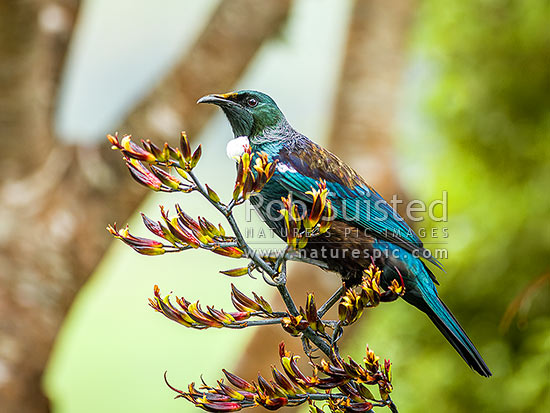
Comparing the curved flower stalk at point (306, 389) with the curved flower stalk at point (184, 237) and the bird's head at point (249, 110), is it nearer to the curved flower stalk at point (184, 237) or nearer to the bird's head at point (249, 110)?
the curved flower stalk at point (184, 237)

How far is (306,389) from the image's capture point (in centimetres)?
117

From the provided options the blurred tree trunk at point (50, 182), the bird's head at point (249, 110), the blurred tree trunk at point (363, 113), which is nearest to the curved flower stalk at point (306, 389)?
the bird's head at point (249, 110)

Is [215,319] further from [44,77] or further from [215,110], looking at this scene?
[44,77]

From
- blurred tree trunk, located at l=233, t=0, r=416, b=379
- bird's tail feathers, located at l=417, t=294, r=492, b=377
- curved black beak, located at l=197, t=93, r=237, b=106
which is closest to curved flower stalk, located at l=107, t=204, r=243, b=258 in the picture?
curved black beak, located at l=197, t=93, r=237, b=106

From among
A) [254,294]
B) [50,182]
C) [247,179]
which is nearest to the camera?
[247,179]

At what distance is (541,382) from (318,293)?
53.6 inches

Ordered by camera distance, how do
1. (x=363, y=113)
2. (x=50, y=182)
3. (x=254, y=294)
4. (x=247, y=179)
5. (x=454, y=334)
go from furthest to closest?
(x=50, y=182) < (x=363, y=113) < (x=454, y=334) < (x=254, y=294) < (x=247, y=179)

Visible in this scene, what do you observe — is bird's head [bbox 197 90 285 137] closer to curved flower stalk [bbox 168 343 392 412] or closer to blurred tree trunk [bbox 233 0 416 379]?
curved flower stalk [bbox 168 343 392 412]

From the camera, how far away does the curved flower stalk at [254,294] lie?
1.04 meters

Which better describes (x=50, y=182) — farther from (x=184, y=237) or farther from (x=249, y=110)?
(x=184, y=237)

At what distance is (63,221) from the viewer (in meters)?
3.49

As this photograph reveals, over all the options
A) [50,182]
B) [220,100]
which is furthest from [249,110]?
[50,182]

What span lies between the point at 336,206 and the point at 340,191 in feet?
0.12

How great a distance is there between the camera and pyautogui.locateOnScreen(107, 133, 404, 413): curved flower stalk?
1.04 meters
